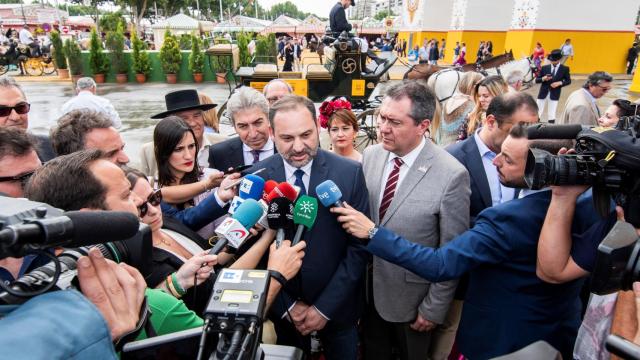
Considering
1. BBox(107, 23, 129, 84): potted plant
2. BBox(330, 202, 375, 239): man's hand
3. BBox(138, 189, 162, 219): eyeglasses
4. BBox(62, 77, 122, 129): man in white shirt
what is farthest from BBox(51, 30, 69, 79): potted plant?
BBox(330, 202, 375, 239): man's hand

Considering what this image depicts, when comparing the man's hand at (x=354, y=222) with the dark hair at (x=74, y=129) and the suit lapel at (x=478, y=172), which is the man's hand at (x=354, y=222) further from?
the dark hair at (x=74, y=129)

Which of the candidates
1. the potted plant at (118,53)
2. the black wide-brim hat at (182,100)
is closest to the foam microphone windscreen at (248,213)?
the black wide-brim hat at (182,100)

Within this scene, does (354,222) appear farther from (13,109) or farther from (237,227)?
(13,109)

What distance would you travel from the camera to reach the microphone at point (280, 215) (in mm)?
1640

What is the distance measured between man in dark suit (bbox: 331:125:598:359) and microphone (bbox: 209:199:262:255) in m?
0.44

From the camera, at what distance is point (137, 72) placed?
56.4 ft

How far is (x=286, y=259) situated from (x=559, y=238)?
3.54 feet

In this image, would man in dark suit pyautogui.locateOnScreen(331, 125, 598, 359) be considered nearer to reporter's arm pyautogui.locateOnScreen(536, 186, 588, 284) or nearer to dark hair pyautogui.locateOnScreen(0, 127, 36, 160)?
reporter's arm pyautogui.locateOnScreen(536, 186, 588, 284)

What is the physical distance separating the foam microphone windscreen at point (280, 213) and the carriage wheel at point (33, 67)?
23.9 metres

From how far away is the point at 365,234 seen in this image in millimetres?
1787

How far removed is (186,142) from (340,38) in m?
5.92

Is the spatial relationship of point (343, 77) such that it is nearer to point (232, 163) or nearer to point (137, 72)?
point (232, 163)

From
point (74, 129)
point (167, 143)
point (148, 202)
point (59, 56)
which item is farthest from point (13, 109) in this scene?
point (59, 56)

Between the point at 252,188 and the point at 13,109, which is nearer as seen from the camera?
the point at 252,188
